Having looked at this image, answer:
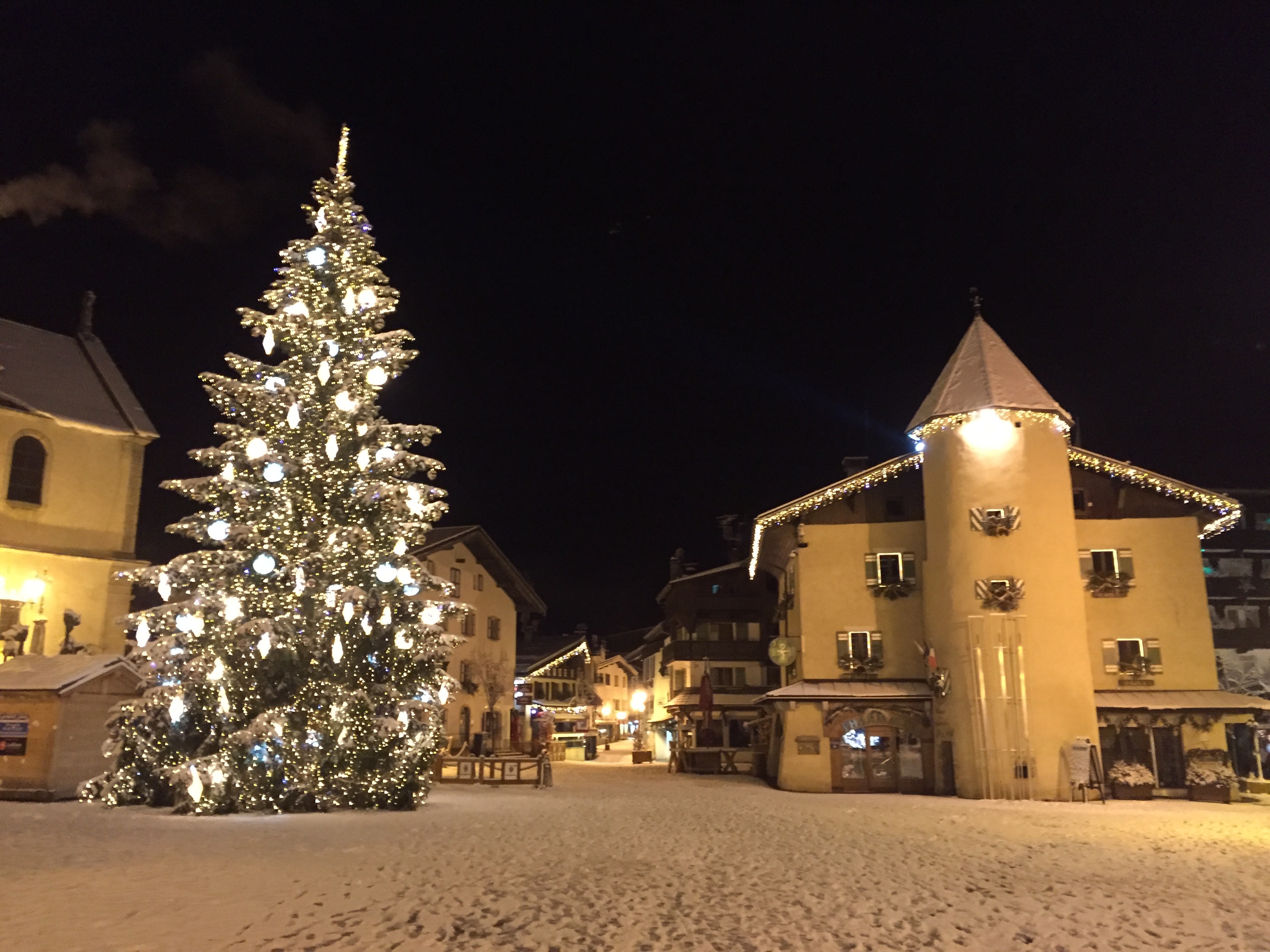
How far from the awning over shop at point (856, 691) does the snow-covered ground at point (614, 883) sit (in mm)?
9802

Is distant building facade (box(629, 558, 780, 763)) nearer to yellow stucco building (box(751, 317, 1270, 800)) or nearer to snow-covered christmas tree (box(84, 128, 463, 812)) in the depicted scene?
yellow stucco building (box(751, 317, 1270, 800))

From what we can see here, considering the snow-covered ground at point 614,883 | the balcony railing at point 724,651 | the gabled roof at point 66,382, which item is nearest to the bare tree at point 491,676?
the balcony railing at point 724,651

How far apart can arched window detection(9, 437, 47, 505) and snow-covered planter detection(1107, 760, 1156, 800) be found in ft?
117

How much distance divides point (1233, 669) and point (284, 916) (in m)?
64.6

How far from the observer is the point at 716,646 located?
180 feet

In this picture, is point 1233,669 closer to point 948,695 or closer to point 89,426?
point 948,695

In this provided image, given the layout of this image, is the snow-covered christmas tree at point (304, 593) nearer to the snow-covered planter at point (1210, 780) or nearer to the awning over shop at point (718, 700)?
the snow-covered planter at point (1210, 780)

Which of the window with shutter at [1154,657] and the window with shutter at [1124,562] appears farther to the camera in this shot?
the window with shutter at [1124,562]

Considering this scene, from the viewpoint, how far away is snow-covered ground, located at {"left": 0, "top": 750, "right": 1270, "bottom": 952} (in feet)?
30.0

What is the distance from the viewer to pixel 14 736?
21.2 m

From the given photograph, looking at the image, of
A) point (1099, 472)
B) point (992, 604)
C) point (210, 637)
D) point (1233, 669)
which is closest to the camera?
point (210, 637)

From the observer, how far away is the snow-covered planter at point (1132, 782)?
27203 mm

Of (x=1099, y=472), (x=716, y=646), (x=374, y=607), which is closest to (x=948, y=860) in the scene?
(x=374, y=607)

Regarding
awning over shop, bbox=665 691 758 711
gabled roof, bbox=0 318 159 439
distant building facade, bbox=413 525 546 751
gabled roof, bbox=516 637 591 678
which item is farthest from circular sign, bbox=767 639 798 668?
gabled roof, bbox=516 637 591 678
